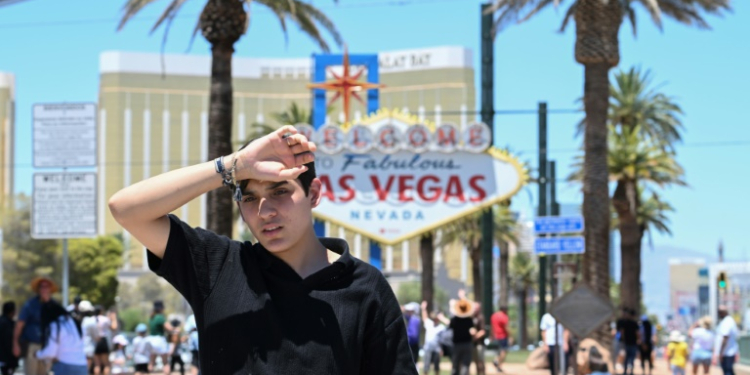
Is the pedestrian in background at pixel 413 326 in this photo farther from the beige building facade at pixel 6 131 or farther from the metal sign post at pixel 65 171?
the beige building facade at pixel 6 131

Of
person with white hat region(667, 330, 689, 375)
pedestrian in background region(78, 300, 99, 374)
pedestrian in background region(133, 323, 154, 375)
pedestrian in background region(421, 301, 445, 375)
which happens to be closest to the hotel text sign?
pedestrian in background region(421, 301, 445, 375)

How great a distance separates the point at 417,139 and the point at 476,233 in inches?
1203

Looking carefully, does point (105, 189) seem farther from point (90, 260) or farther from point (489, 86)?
point (489, 86)

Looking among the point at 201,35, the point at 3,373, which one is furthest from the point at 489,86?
the point at 3,373

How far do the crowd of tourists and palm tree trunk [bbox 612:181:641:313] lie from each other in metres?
20.7

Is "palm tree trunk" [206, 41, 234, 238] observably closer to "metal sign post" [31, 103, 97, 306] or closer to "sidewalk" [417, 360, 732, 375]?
"metal sign post" [31, 103, 97, 306]

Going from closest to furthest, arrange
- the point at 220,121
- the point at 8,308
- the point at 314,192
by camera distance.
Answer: the point at 314,192
the point at 8,308
the point at 220,121

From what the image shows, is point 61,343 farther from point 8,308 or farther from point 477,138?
point 477,138

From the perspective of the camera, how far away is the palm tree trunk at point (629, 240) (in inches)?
1679

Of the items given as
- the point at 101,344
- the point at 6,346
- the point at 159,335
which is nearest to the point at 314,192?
the point at 6,346

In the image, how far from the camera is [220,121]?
885 inches

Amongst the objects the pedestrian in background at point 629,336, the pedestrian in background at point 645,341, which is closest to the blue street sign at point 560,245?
the pedestrian in background at point 629,336

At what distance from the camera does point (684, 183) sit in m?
45.4

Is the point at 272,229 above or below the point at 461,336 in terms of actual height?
above
